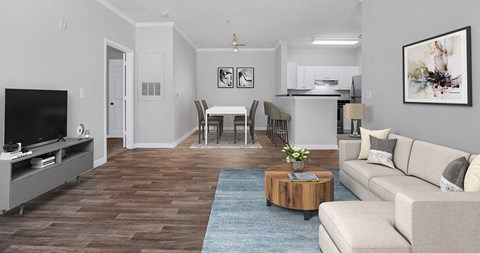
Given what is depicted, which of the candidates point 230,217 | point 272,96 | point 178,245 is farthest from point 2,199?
point 272,96

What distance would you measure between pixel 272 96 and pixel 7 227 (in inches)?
352

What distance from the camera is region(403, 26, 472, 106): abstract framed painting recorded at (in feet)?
9.58

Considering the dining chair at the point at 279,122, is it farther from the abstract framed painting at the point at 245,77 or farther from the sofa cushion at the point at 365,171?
the sofa cushion at the point at 365,171

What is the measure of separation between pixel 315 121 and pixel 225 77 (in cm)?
476

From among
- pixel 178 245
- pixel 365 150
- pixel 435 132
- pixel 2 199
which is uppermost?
pixel 435 132

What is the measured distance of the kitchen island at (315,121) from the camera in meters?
6.96

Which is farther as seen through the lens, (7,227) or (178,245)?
(7,227)

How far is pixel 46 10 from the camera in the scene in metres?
3.95

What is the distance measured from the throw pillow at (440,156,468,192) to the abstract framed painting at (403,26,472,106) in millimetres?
818

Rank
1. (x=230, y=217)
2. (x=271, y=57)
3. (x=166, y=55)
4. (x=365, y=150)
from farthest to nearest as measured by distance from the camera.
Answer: (x=271, y=57) → (x=166, y=55) → (x=365, y=150) → (x=230, y=217)

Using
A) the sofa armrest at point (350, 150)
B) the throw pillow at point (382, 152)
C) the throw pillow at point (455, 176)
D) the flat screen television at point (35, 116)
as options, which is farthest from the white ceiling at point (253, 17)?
the throw pillow at point (455, 176)

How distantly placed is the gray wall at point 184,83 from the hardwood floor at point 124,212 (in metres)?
2.70

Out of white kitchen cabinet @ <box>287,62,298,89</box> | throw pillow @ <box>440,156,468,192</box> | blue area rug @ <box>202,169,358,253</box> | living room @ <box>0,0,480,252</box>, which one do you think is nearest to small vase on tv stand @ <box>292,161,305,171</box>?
blue area rug @ <box>202,169,358,253</box>

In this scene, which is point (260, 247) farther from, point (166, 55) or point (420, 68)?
point (166, 55)
